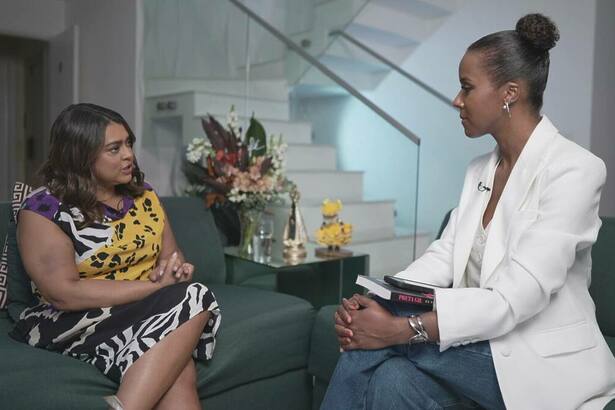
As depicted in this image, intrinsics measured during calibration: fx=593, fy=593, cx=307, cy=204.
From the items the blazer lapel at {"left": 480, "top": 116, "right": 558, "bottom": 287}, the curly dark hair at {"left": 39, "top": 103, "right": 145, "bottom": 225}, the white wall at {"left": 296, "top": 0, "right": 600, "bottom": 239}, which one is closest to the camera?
the blazer lapel at {"left": 480, "top": 116, "right": 558, "bottom": 287}

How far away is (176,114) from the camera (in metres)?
3.74

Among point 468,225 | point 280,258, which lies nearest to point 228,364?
point 468,225

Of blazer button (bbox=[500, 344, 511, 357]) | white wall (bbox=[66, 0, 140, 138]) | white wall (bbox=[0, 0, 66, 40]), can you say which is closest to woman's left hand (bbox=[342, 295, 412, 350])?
blazer button (bbox=[500, 344, 511, 357])

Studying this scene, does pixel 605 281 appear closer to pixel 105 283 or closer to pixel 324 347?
pixel 324 347

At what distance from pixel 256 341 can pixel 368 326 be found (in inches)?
25.4

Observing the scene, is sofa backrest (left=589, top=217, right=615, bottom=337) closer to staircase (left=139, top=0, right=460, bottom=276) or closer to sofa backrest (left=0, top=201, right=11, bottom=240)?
staircase (left=139, top=0, right=460, bottom=276)

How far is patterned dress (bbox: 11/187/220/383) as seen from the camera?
65.0 inches

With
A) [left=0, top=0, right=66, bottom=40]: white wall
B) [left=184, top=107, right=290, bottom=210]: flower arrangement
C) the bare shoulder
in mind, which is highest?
[left=0, top=0, right=66, bottom=40]: white wall

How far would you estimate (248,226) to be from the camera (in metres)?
2.90

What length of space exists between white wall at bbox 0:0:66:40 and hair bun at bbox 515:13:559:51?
4.03 m

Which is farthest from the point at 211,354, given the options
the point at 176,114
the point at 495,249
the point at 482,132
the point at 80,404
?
the point at 176,114

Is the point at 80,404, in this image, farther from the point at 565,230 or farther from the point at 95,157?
the point at 565,230

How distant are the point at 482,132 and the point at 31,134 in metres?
4.94

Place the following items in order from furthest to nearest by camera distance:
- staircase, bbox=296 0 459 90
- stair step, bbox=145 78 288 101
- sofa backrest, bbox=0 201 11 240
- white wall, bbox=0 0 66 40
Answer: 1. staircase, bbox=296 0 459 90
2. white wall, bbox=0 0 66 40
3. stair step, bbox=145 78 288 101
4. sofa backrest, bbox=0 201 11 240
